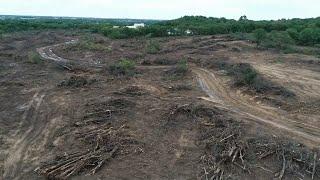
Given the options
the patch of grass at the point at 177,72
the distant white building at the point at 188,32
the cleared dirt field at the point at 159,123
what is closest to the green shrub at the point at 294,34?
the cleared dirt field at the point at 159,123

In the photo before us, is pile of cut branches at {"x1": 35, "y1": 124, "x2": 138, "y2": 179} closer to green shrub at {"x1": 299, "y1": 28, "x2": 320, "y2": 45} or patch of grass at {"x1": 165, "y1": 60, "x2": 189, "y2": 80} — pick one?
patch of grass at {"x1": 165, "y1": 60, "x2": 189, "y2": 80}

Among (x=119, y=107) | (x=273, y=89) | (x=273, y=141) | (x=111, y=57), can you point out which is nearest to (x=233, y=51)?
(x=111, y=57)

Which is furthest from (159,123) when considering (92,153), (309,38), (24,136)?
(309,38)

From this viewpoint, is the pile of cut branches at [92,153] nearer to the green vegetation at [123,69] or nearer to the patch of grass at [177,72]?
the patch of grass at [177,72]

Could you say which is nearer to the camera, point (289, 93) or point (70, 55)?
point (289, 93)

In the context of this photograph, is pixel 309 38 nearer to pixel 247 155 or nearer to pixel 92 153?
pixel 247 155

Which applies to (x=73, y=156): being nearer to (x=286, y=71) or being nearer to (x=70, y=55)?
(x=286, y=71)

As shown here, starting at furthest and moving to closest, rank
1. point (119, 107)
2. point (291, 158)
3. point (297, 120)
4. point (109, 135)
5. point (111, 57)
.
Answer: point (111, 57) < point (119, 107) < point (297, 120) < point (109, 135) < point (291, 158)
